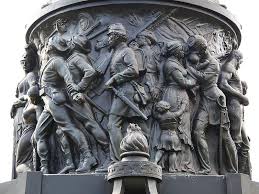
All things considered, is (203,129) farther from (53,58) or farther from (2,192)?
(2,192)

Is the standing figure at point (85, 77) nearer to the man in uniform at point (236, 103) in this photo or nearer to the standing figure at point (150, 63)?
the standing figure at point (150, 63)

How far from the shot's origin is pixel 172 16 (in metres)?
12.9

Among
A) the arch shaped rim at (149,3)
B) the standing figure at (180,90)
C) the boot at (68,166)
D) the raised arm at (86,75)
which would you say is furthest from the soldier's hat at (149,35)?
the boot at (68,166)

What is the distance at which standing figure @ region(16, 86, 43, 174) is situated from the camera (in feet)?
42.9

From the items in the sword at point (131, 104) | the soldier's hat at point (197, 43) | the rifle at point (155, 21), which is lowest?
the sword at point (131, 104)

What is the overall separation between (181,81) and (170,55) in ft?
2.09

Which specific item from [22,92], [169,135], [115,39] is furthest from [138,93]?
[22,92]

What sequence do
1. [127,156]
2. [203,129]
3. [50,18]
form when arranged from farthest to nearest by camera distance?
[50,18]
[203,129]
[127,156]

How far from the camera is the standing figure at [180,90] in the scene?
12.1 metres

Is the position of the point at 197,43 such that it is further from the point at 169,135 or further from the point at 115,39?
the point at 169,135

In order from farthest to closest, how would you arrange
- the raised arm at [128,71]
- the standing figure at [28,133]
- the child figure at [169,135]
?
the standing figure at [28,133]
the raised arm at [128,71]
the child figure at [169,135]

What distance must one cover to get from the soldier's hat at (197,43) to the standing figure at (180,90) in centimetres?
27

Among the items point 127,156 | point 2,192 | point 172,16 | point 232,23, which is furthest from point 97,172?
point 232,23

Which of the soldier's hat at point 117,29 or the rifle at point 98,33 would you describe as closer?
the soldier's hat at point 117,29
